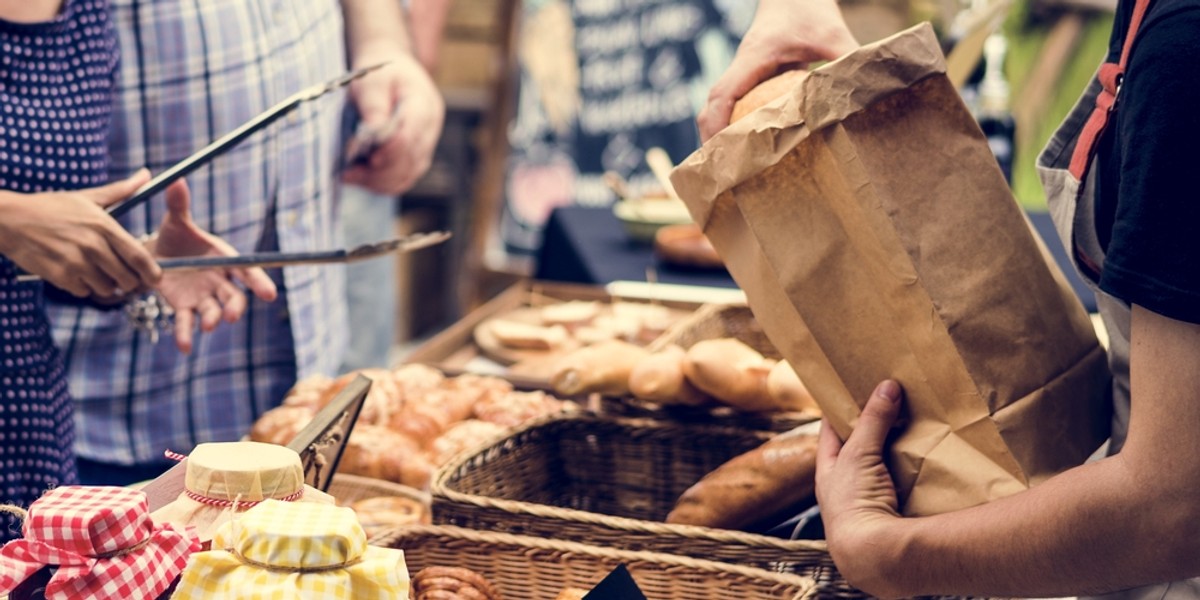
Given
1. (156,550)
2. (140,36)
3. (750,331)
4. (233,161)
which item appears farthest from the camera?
(750,331)

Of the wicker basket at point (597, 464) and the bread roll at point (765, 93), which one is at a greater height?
the bread roll at point (765, 93)

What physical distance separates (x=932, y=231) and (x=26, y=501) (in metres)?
1.28

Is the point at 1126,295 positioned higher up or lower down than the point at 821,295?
higher up

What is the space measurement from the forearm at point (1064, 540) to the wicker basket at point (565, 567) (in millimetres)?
168

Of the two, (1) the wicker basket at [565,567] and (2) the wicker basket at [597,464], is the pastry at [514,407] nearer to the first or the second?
(2) the wicker basket at [597,464]

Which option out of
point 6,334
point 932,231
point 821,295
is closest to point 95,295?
point 6,334

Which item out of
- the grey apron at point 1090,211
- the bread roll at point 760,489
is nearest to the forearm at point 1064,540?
the grey apron at point 1090,211

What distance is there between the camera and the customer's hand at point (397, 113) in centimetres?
243

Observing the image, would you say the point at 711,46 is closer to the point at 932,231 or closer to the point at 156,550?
the point at 932,231

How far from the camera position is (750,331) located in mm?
2395

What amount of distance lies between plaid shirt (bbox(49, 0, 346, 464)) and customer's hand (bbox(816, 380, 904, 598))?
1.36 m

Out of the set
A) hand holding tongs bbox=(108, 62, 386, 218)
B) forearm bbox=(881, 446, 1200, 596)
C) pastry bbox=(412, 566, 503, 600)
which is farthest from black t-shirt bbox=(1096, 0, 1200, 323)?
hand holding tongs bbox=(108, 62, 386, 218)

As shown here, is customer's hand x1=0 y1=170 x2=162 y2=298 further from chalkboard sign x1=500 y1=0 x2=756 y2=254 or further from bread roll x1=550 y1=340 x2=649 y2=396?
chalkboard sign x1=500 y1=0 x2=756 y2=254

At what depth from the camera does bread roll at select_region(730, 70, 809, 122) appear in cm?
131
